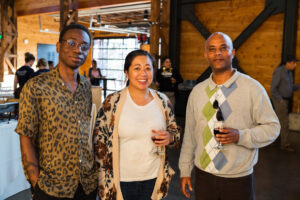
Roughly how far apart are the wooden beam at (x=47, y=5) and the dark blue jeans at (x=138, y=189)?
8152 millimetres

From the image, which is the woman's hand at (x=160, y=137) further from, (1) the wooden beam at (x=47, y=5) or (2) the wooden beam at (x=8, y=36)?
(2) the wooden beam at (x=8, y=36)

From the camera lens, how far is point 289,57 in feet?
17.9

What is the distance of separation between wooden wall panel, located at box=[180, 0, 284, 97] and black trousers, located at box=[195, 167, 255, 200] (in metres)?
6.08

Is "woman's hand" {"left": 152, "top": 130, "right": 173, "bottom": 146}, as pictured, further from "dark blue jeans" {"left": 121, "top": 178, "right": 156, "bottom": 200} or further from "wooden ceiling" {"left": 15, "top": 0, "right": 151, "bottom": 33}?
"wooden ceiling" {"left": 15, "top": 0, "right": 151, "bottom": 33}

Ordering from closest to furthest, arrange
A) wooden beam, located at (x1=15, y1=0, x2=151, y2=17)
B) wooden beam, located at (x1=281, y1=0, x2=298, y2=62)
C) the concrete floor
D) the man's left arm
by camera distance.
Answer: the man's left arm → the concrete floor → wooden beam, located at (x1=281, y1=0, x2=298, y2=62) → wooden beam, located at (x1=15, y1=0, x2=151, y2=17)

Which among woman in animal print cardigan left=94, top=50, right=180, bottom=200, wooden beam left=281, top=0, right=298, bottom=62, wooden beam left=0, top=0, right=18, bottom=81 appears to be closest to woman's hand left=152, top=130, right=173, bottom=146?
woman in animal print cardigan left=94, top=50, right=180, bottom=200

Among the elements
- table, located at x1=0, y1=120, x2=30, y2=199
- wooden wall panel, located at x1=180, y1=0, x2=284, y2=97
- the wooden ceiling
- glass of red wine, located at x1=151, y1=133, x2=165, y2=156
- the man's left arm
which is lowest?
table, located at x1=0, y1=120, x2=30, y2=199

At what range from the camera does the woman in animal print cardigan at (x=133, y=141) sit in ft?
5.78

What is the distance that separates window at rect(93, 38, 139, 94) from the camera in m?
18.2

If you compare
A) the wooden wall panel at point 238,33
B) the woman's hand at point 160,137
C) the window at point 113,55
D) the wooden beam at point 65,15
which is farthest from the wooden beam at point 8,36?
the woman's hand at point 160,137

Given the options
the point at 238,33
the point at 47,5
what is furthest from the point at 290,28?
the point at 47,5

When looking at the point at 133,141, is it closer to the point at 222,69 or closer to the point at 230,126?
the point at 230,126

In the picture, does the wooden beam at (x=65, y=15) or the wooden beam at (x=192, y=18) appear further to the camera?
the wooden beam at (x=65, y=15)

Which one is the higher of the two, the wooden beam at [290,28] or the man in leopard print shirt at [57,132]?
the wooden beam at [290,28]
